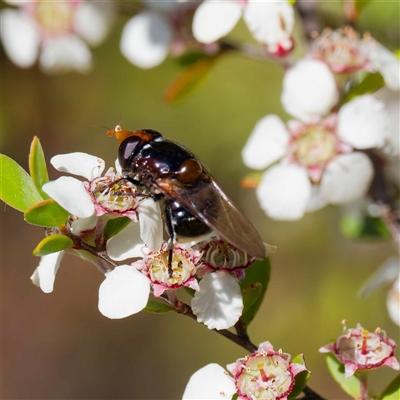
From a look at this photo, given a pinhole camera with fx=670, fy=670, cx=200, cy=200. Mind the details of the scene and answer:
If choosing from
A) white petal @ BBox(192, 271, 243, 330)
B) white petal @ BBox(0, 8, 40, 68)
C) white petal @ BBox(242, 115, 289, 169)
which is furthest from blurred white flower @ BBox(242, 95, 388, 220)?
white petal @ BBox(0, 8, 40, 68)

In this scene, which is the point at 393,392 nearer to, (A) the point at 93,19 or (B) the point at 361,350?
(B) the point at 361,350

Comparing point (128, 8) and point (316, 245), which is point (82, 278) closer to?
point (316, 245)

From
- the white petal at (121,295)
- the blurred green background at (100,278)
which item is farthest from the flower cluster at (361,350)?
the blurred green background at (100,278)

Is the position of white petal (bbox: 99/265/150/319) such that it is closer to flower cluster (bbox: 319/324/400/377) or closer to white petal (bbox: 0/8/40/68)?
flower cluster (bbox: 319/324/400/377)

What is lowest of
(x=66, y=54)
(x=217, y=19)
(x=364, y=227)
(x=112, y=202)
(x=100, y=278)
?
(x=100, y=278)

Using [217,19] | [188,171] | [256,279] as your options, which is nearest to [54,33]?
[217,19]

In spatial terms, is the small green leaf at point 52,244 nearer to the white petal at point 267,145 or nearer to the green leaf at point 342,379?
the green leaf at point 342,379
